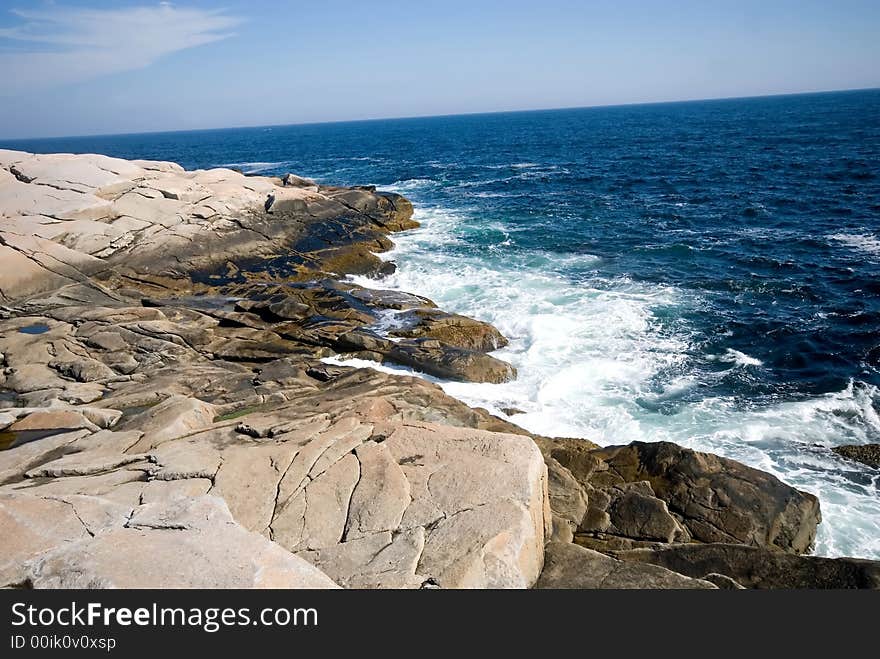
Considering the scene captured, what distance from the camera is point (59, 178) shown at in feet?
103

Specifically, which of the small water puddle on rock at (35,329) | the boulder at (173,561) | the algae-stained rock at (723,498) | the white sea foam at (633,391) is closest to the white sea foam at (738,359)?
the white sea foam at (633,391)

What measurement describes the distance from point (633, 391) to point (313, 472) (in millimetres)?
11708

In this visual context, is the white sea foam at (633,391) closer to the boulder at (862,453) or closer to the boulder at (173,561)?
the boulder at (862,453)

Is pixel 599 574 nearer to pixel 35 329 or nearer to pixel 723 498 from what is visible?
pixel 723 498

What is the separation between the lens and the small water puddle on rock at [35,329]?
18562 mm

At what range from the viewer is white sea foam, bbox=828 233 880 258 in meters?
27.1

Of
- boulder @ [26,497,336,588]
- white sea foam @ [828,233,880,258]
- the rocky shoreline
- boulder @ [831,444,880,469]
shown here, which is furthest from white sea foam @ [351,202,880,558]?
white sea foam @ [828,233,880,258]

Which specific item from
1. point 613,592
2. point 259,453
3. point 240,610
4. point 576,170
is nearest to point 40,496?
point 259,453

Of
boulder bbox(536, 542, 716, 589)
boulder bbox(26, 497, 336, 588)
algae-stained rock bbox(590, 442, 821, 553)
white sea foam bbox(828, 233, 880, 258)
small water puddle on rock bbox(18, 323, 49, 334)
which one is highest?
white sea foam bbox(828, 233, 880, 258)

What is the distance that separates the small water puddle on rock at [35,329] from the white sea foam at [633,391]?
11.5m

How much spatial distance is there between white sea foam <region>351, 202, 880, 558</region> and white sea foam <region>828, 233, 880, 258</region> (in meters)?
11.0

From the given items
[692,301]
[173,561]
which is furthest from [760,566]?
[692,301]

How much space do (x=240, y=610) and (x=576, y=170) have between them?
62816 millimetres

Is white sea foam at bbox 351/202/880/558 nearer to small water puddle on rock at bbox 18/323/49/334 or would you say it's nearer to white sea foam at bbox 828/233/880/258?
white sea foam at bbox 828/233/880/258
